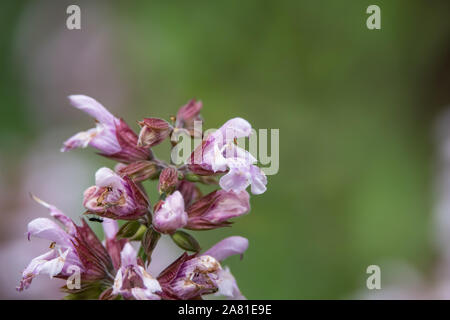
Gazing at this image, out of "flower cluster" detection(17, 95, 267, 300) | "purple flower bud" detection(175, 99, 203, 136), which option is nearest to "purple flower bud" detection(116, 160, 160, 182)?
"flower cluster" detection(17, 95, 267, 300)

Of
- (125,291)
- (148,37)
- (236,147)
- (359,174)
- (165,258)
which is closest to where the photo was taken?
(125,291)

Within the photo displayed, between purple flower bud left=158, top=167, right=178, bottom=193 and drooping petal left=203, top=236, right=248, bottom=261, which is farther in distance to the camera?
drooping petal left=203, top=236, right=248, bottom=261

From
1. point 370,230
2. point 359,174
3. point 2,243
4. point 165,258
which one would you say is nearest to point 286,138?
point 359,174

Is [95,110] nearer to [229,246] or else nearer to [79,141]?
[79,141]

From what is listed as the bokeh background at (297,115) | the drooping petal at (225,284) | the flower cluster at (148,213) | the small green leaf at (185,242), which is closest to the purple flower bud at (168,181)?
the flower cluster at (148,213)

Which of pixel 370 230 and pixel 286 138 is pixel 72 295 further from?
pixel 286 138

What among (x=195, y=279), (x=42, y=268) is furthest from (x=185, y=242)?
(x=42, y=268)

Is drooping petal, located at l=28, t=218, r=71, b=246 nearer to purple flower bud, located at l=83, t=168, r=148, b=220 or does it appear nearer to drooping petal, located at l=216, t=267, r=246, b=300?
purple flower bud, located at l=83, t=168, r=148, b=220
